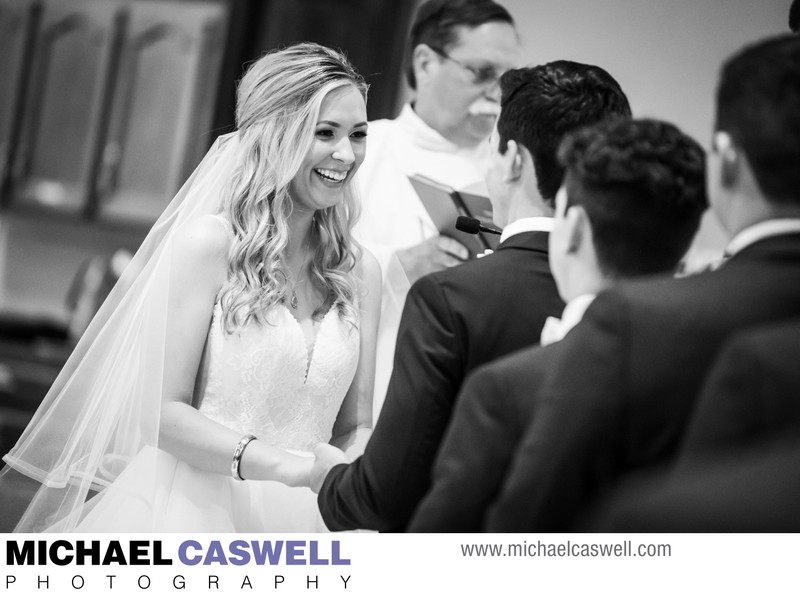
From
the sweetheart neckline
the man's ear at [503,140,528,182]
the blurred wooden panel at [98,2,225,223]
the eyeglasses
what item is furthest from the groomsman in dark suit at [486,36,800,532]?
the blurred wooden panel at [98,2,225,223]

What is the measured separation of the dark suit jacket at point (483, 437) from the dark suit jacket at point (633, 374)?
0.11 meters

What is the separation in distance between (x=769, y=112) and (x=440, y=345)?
0.58 meters

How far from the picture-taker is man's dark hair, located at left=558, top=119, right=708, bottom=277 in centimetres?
123

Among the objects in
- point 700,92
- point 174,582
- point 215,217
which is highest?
point 700,92

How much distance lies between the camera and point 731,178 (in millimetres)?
1140

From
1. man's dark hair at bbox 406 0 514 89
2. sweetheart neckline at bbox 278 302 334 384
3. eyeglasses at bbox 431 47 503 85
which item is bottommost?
sweetheart neckline at bbox 278 302 334 384

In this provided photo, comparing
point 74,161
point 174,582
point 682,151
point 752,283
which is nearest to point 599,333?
point 752,283

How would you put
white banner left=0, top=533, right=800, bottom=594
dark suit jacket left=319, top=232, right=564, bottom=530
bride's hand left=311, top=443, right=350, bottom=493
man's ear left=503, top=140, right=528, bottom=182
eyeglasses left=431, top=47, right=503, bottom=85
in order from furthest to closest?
eyeglasses left=431, top=47, right=503, bottom=85 → bride's hand left=311, top=443, right=350, bottom=493 → man's ear left=503, top=140, right=528, bottom=182 → dark suit jacket left=319, top=232, right=564, bottom=530 → white banner left=0, top=533, right=800, bottom=594

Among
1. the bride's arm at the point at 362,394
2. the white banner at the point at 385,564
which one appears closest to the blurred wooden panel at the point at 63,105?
the bride's arm at the point at 362,394

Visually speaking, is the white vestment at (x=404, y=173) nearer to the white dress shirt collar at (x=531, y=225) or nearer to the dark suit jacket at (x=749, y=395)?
the white dress shirt collar at (x=531, y=225)

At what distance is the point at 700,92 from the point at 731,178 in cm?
159

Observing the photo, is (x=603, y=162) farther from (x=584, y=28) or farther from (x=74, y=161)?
(x=74, y=161)

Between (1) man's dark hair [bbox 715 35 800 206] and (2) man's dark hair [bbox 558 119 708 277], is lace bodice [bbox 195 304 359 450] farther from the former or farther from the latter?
(1) man's dark hair [bbox 715 35 800 206]

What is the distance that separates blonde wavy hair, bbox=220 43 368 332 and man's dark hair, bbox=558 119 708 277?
3.12 ft
